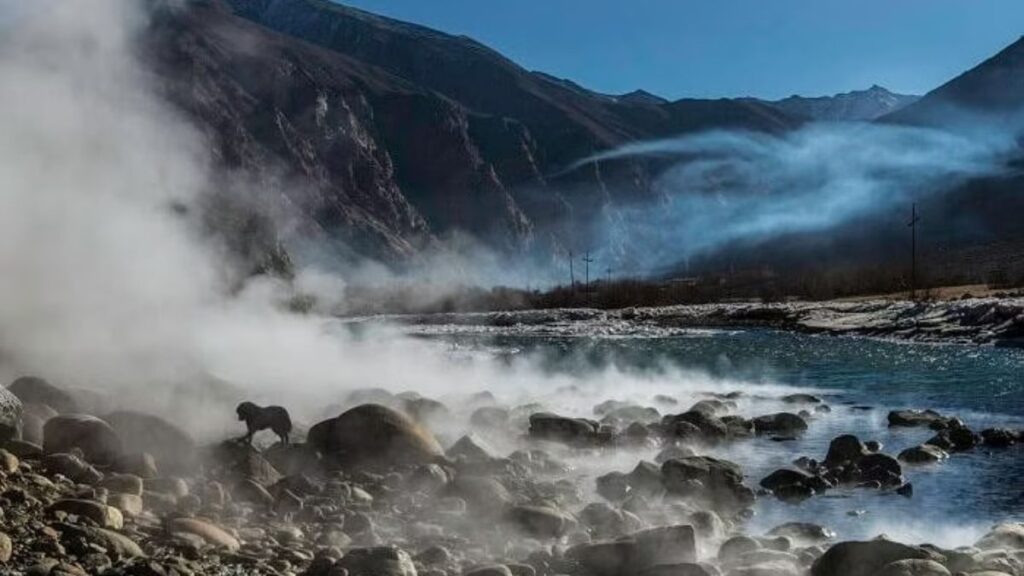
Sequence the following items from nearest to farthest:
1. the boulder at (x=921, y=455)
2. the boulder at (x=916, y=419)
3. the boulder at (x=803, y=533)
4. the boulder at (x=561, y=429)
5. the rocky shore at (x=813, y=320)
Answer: the boulder at (x=803, y=533) → the boulder at (x=921, y=455) → the boulder at (x=561, y=429) → the boulder at (x=916, y=419) → the rocky shore at (x=813, y=320)

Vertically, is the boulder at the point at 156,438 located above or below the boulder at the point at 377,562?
above

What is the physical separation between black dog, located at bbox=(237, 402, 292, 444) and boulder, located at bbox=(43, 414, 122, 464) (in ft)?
8.84

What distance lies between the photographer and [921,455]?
65.6 feet

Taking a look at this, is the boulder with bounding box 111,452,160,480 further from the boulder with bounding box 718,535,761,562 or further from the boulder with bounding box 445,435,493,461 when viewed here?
the boulder with bounding box 718,535,761,562

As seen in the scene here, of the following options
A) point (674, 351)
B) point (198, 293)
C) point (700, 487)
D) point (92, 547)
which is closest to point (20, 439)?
point (92, 547)

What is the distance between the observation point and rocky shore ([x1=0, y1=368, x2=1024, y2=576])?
9758 millimetres

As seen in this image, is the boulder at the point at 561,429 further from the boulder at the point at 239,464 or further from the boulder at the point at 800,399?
the boulder at the point at 800,399

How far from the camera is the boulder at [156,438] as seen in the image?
44.7 feet

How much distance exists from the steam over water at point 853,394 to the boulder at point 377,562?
19.7 ft

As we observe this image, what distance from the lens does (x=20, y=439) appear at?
12453 millimetres

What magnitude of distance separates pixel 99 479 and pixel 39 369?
8.25m

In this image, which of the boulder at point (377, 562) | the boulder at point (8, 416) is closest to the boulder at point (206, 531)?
the boulder at point (377, 562)

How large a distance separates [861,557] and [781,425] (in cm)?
1355

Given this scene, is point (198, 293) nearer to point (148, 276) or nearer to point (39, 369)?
point (148, 276)
